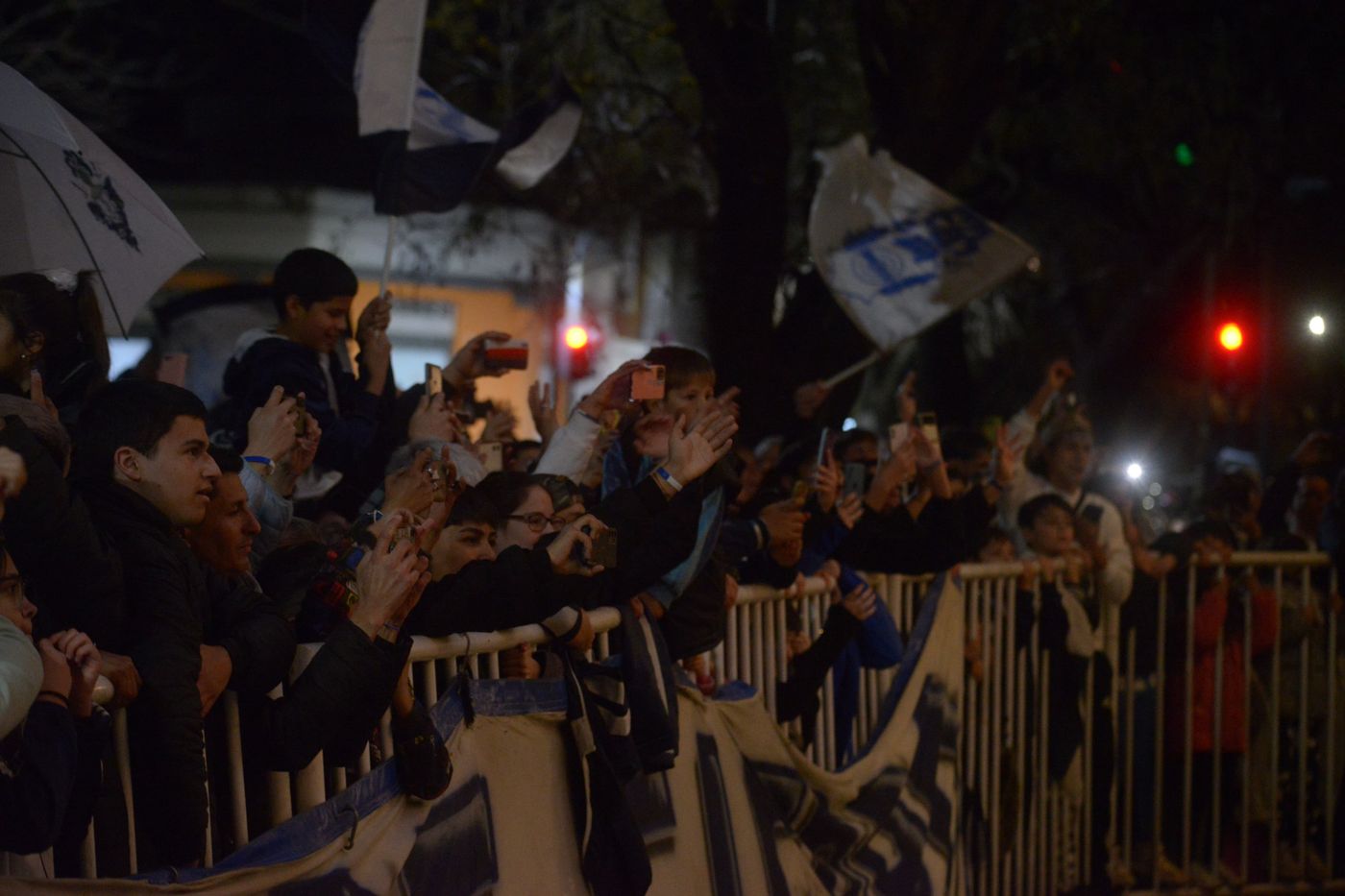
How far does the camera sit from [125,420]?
3.77 meters

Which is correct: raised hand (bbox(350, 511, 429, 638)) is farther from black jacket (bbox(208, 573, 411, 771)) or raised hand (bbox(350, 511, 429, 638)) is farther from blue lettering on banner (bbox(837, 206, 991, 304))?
blue lettering on banner (bbox(837, 206, 991, 304))

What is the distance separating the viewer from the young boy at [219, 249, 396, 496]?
19.8 ft

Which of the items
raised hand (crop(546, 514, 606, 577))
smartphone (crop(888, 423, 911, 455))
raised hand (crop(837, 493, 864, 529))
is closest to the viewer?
raised hand (crop(546, 514, 606, 577))

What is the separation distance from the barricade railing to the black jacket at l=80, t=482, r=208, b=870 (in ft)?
11.8

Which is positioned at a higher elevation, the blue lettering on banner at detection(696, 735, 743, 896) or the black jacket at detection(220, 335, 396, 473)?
the black jacket at detection(220, 335, 396, 473)

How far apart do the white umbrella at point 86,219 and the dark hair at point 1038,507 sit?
4765 millimetres

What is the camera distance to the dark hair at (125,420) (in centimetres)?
374

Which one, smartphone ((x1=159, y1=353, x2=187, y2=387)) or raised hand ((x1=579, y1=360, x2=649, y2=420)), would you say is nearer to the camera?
raised hand ((x1=579, y1=360, x2=649, y2=420))

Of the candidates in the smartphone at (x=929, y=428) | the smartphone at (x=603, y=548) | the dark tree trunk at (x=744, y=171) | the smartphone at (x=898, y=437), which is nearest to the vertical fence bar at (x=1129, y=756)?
the smartphone at (x=929, y=428)

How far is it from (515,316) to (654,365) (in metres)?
18.6

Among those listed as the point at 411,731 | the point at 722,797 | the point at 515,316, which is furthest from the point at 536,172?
the point at 515,316

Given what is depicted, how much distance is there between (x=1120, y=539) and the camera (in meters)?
8.95

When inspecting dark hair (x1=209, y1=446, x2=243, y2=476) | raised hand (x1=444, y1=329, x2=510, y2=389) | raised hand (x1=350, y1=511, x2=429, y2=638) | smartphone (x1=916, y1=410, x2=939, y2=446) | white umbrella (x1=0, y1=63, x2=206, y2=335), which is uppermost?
white umbrella (x1=0, y1=63, x2=206, y2=335)

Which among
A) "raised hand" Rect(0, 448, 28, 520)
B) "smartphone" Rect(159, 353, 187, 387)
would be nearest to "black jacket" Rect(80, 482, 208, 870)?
"raised hand" Rect(0, 448, 28, 520)
